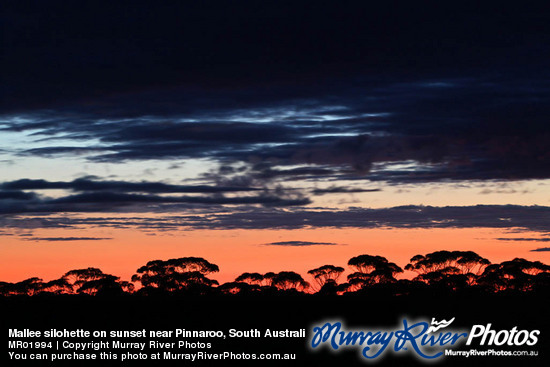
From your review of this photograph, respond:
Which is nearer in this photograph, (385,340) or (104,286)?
(385,340)

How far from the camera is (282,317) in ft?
341

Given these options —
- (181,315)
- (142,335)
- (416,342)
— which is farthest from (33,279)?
(416,342)

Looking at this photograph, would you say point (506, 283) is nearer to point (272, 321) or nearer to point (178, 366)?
point (272, 321)

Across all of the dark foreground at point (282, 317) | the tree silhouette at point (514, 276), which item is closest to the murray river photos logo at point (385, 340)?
the dark foreground at point (282, 317)

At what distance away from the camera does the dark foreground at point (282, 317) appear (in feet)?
216

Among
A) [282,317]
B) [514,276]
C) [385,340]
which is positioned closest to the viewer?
[385,340]

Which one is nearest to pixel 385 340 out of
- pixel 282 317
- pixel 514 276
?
pixel 282 317

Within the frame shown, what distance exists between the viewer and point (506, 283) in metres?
147

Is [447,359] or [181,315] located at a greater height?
[181,315]

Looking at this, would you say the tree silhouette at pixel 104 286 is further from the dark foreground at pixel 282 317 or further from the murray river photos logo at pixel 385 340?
the murray river photos logo at pixel 385 340

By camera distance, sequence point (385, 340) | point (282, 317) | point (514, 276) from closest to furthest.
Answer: point (385, 340) → point (282, 317) → point (514, 276)

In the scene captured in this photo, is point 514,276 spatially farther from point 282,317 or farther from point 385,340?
point 385,340

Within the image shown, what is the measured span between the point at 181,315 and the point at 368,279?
61550 millimetres

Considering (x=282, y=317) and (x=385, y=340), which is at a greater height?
(x=282, y=317)
